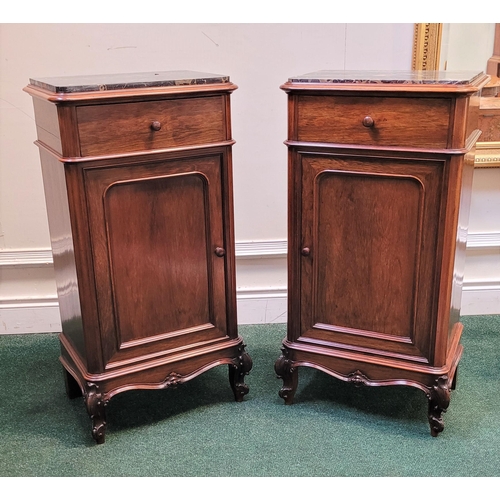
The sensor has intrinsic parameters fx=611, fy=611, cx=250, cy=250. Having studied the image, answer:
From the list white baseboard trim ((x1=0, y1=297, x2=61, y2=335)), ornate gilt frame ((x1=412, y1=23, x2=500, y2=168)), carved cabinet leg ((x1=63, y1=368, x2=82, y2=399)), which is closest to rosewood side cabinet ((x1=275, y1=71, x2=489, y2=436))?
ornate gilt frame ((x1=412, y1=23, x2=500, y2=168))

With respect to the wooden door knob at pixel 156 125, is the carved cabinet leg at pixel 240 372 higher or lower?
lower

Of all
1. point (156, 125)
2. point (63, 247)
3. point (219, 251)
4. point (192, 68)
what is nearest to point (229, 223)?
point (219, 251)

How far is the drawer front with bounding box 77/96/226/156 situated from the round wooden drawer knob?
0.38 meters

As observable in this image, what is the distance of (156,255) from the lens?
1697 millimetres

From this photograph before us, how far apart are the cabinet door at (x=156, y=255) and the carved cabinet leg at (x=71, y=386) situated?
0.31 meters

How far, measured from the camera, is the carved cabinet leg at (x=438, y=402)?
1.69 m

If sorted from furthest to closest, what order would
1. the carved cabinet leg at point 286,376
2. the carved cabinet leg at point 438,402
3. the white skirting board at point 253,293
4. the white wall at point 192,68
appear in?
the white skirting board at point 253,293 < the white wall at point 192,68 < the carved cabinet leg at point 286,376 < the carved cabinet leg at point 438,402

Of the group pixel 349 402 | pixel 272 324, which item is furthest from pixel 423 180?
pixel 272 324

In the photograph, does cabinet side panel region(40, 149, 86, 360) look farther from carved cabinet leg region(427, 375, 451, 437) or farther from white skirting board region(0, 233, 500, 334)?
carved cabinet leg region(427, 375, 451, 437)

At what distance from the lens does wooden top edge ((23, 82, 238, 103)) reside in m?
1.46

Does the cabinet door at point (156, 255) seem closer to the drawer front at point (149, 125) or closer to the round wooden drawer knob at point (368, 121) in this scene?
the drawer front at point (149, 125)

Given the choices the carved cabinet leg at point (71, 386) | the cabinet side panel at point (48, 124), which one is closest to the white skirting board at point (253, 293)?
the carved cabinet leg at point (71, 386)

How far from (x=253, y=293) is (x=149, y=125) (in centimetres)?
108

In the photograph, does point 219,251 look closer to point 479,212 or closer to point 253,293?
point 253,293
